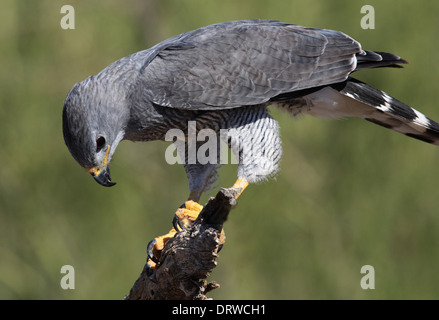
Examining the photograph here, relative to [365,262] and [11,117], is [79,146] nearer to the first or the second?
[11,117]

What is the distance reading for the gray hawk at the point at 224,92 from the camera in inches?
→ 153

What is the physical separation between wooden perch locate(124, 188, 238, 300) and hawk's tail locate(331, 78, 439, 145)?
Result: 50.0 inches

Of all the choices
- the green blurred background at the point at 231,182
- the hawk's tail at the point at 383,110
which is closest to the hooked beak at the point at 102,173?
the hawk's tail at the point at 383,110

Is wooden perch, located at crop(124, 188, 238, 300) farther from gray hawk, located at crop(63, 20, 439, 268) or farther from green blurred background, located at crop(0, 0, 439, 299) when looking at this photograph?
green blurred background, located at crop(0, 0, 439, 299)

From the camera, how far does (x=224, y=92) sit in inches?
160

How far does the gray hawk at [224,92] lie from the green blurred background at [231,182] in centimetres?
223

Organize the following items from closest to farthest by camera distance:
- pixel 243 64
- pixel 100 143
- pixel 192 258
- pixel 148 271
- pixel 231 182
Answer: pixel 192 258, pixel 100 143, pixel 148 271, pixel 243 64, pixel 231 182

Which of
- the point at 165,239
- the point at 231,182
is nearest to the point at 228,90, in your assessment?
the point at 165,239

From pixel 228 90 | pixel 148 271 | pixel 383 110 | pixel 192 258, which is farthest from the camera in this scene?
pixel 383 110

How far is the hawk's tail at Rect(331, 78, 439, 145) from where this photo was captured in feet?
14.5

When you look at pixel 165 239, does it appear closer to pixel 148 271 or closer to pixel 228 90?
pixel 148 271

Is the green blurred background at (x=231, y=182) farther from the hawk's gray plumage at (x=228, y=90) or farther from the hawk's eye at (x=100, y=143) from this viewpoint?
the hawk's eye at (x=100, y=143)

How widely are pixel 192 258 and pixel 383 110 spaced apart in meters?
1.81

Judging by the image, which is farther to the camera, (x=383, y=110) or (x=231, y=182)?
(x=231, y=182)
